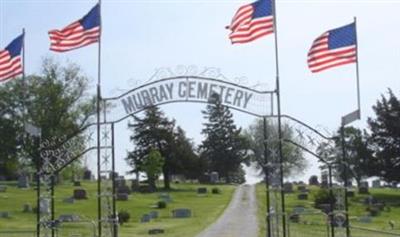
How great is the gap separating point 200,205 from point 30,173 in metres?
26.5

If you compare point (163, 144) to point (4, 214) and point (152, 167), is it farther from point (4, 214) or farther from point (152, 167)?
point (4, 214)

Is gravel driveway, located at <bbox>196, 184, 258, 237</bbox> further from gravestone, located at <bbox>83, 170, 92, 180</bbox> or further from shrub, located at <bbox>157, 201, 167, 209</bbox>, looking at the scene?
gravestone, located at <bbox>83, 170, 92, 180</bbox>

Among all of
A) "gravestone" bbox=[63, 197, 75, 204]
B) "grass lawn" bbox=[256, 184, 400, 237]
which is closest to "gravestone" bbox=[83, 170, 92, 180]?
"grass lawn" bbox=[256, 184, 400, 237]

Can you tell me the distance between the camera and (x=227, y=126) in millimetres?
106688

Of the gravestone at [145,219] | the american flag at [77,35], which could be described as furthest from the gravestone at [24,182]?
the american flag at [77,35]

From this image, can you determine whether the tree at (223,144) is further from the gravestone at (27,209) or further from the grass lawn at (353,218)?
the gravestone at (27,209)

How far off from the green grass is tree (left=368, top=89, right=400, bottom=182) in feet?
45.0

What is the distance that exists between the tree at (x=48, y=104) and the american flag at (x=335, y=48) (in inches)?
1972

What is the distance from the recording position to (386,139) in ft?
240

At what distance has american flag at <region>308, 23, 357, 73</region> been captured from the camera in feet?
70.4

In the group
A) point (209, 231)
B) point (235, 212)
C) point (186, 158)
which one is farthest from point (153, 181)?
point (209, 231)

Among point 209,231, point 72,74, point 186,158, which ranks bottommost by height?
point 209,231

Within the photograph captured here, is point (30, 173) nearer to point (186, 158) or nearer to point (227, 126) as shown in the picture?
point (186, 158)

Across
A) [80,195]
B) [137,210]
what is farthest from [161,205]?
[80,195]
